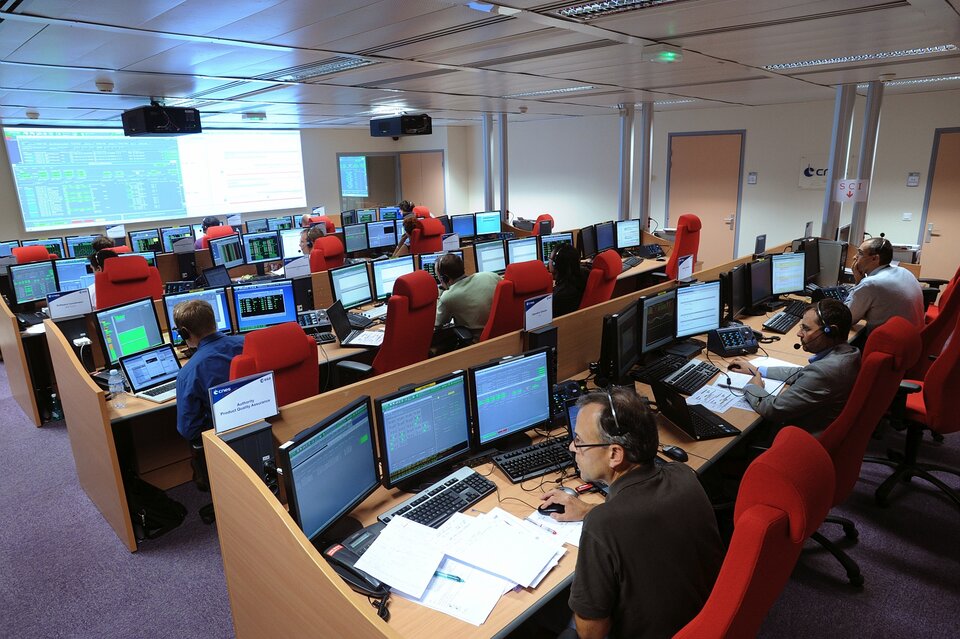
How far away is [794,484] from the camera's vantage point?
125 centimetres

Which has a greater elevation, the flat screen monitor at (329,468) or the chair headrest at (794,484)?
the chair headrest at (794,484)

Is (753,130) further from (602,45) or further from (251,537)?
(251,537)

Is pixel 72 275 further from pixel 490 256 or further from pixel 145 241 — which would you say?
pixel 490 256

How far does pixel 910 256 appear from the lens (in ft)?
17.8

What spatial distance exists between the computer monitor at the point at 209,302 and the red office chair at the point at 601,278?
2762mm

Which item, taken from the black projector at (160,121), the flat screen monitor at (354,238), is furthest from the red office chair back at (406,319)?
the flat screen monitor at (354,238)

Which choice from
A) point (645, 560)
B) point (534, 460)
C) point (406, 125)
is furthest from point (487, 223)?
point (645, 560)

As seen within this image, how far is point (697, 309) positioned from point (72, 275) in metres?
5.83

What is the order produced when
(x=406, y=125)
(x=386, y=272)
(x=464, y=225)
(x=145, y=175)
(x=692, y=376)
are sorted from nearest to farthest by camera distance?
(x=692, y=376)
(x=386, y=272)
(x=406, y=125)
(x=464, y=225)
(x=145, y=175)

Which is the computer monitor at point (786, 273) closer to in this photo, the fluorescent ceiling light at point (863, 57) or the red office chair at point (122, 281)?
the fluorescent ceiling light at point (863, 57)

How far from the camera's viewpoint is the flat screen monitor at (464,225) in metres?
8.41

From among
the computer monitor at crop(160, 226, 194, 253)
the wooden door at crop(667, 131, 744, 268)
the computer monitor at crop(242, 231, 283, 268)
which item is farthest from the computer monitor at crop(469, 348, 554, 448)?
the wooden door at crop(667, 131, 744, 268)

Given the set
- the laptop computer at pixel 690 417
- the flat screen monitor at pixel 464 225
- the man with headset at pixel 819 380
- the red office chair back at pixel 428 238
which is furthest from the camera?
the flat screen monitor at pixel 464 225

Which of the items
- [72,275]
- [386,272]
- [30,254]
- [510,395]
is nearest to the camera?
[510,395]
